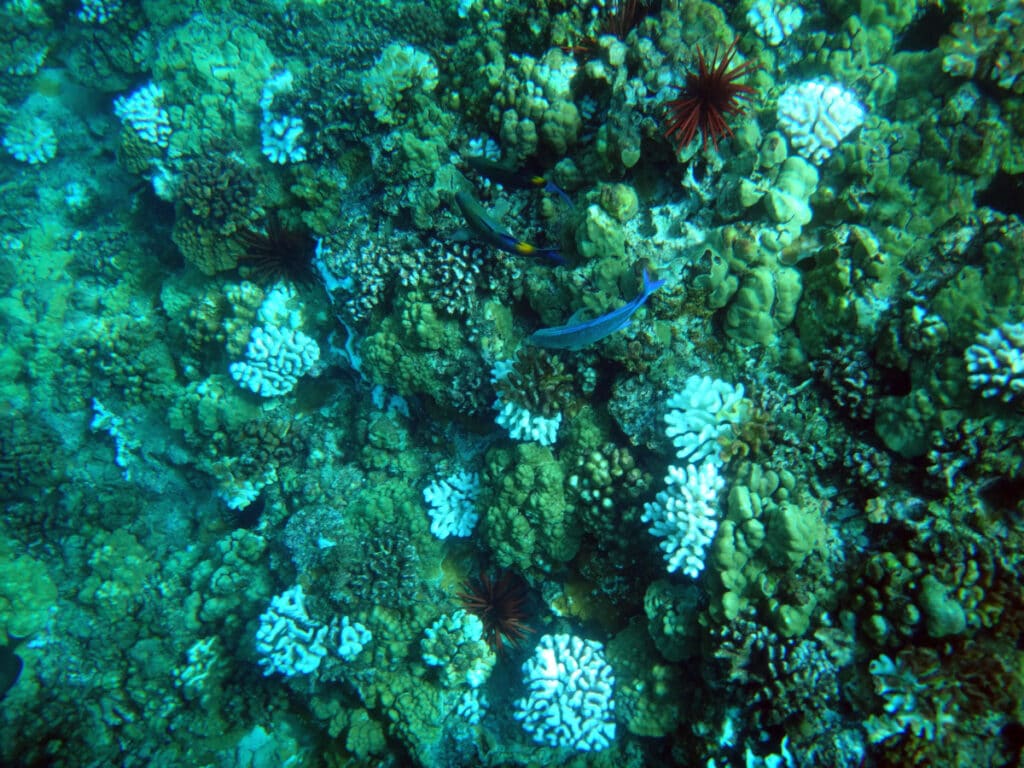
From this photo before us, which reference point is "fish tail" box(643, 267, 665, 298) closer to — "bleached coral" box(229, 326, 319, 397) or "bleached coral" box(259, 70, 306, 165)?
"bleached coral" box(229, 326, 319, 397)

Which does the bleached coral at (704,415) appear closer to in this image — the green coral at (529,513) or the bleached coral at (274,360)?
the green coral at (529,513)

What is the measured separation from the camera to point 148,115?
7.20 m

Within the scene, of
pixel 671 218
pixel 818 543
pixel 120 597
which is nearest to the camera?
pixel 818 543

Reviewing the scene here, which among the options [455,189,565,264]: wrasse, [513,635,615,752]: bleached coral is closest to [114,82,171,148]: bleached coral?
[455,189,565,264]: wrasse

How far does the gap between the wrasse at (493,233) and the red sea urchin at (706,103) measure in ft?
4.71

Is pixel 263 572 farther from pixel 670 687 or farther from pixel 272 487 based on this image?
pixel 670 687

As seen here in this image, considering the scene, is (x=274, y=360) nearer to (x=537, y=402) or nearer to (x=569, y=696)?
(x=537, y=402)

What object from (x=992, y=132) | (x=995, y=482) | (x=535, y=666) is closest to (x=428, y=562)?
(x=535, y=666)

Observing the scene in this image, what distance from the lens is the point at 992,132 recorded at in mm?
3764

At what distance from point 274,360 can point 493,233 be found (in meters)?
3.70

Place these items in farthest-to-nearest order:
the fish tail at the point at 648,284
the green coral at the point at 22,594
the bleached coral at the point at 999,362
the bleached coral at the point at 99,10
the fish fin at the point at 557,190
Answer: the bleached coral at the point at 99,10, the green coral at the point at 22,594, the fish fin at the point at 557,190, the fish tail at the point at 648,284, the bleached coral at the point at 999,362

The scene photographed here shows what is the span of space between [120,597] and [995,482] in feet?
35.1

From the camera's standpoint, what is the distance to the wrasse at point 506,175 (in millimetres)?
4908

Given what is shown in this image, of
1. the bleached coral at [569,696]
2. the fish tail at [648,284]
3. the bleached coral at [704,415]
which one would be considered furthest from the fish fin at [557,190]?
the bleached coral at [569,696]
